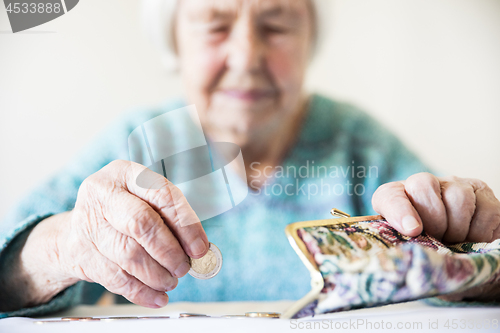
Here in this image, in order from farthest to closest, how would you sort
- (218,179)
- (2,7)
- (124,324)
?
(2,7) → (218,179) → (124,324)

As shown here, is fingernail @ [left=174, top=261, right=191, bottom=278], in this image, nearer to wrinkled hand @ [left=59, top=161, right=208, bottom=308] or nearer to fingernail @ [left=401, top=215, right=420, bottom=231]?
wrinkled hand @ [left=59, top=161, right=208, bottom=308]

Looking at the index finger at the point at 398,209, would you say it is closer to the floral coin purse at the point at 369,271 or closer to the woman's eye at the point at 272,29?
the floral coin purse at the point at 369,271

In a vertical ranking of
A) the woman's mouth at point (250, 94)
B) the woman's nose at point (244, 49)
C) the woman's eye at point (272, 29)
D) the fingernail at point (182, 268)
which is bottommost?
the fingernail at point (182, 268)

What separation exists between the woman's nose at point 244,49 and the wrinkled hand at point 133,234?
27cm

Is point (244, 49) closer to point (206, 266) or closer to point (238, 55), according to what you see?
point (238, 55)

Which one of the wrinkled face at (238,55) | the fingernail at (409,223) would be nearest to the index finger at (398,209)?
the fingernail at (409,223)

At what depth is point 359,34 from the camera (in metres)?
0.63

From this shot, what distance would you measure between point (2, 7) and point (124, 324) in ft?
2.13

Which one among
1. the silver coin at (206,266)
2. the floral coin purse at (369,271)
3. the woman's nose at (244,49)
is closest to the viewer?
the floral coin purse at (369,271)

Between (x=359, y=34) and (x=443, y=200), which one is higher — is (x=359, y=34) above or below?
above

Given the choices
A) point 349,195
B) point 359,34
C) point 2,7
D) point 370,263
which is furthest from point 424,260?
point 2,7

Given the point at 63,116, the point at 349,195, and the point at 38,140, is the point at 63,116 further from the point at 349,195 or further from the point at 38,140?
the point at 349,195

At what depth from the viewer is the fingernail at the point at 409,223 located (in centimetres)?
28

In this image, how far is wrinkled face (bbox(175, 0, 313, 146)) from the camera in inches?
20.2
